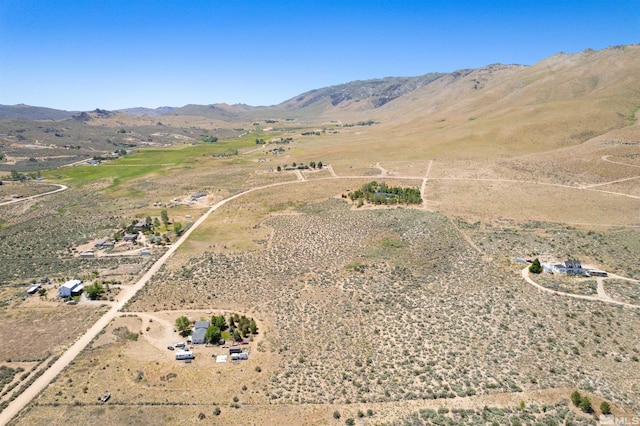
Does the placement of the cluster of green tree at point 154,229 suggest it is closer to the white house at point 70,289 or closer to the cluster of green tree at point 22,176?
the white house at point 70,289

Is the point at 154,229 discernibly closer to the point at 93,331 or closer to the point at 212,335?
the point at 93,331

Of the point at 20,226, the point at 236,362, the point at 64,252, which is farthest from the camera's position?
the point at 20,226

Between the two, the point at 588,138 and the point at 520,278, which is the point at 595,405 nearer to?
the point at 520,278

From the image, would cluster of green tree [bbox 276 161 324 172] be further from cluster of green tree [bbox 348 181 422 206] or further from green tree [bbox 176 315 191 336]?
green tree [bbox 176 315 191 336]

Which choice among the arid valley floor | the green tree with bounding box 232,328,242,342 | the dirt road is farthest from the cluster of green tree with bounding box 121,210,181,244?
the dirt road

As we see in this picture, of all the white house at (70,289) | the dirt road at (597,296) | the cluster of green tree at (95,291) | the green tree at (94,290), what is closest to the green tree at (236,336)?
the cluster of green tree at (95,291)

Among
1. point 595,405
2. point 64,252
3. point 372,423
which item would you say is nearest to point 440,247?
point 595,405

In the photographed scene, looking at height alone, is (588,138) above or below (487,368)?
above

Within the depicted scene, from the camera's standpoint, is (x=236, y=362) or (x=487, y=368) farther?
(x=236, y=362)
